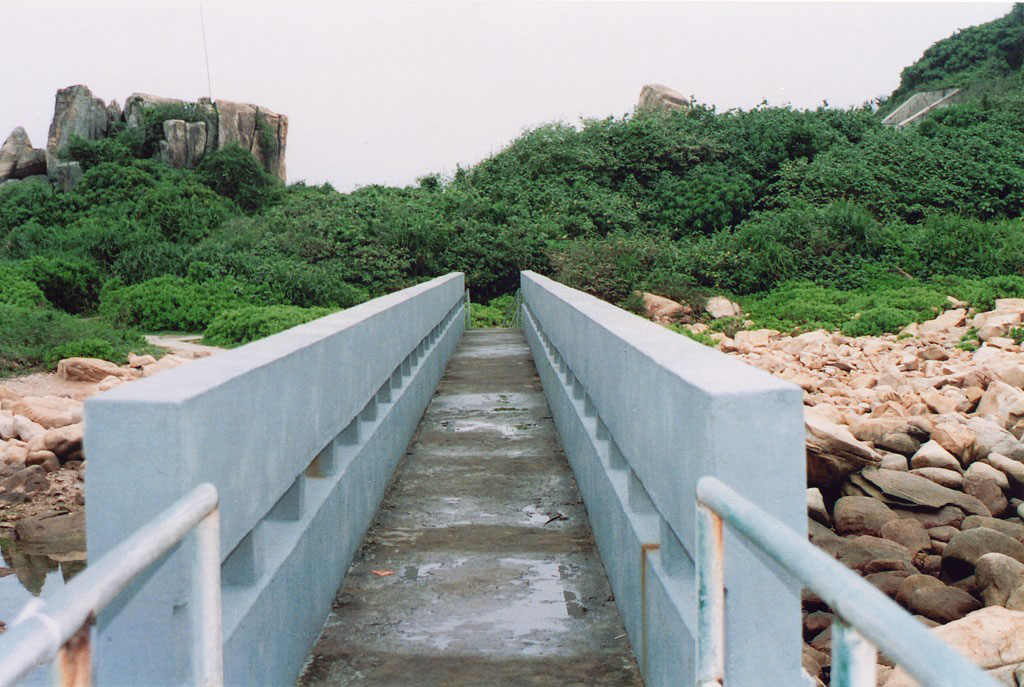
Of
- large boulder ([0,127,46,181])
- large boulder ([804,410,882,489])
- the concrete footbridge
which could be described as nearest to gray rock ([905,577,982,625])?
the concrete footbridge

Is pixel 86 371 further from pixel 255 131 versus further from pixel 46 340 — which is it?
pixel 255 131

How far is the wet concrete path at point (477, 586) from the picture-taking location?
4316 millimetres

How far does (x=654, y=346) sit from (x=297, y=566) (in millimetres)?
1803

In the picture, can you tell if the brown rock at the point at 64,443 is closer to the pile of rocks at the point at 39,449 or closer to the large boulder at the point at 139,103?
the pile of rocks at the point at 39,449

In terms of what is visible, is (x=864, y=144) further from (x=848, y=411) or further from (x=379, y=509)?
(x=379, y=509)

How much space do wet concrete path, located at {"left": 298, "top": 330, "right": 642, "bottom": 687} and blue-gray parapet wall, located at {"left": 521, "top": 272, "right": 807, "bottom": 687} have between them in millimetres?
241

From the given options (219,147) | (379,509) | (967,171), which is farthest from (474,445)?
(219,147)

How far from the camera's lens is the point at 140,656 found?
109 inches

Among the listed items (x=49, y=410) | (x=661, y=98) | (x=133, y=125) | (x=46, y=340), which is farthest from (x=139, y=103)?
(x=49, y=410)

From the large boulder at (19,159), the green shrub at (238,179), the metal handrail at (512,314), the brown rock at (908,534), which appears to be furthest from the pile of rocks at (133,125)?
the brown rock at (908,534)

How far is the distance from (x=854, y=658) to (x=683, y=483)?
163cm

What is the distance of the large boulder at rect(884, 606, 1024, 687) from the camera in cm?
513

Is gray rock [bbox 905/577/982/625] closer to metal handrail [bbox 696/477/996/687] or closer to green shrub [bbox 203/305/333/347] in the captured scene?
metal handrail [bbox 696/477/996/687]

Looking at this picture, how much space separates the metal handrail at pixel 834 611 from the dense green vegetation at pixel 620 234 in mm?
18151
